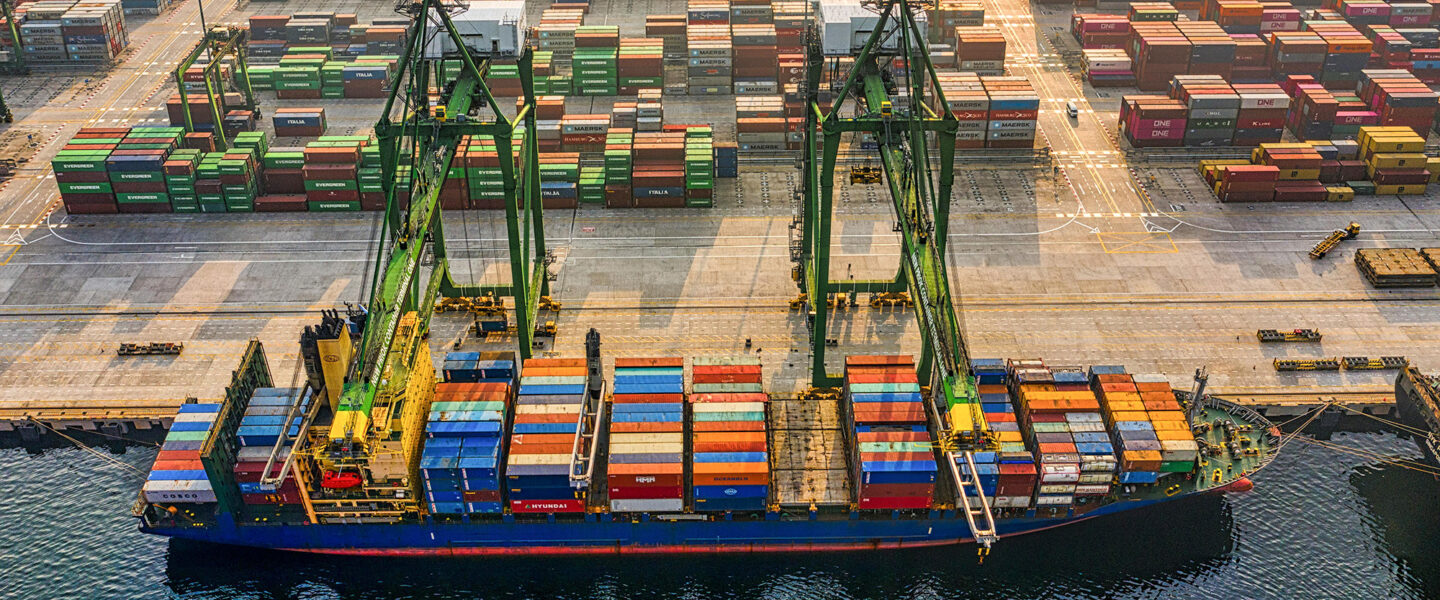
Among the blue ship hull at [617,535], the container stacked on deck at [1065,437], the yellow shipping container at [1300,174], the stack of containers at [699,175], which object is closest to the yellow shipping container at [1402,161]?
the yellow shipping container at [1300,174]

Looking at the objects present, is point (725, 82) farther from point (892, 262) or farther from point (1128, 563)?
point (1128, 563)

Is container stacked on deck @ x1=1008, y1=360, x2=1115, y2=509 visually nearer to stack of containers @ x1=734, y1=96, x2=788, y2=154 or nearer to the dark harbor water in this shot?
the dark harbor water

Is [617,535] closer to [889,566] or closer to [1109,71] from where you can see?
[889,566]

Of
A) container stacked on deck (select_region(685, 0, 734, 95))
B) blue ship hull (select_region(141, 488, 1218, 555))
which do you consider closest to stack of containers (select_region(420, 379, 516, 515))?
blue ship hull (select_region(141, 488, 1218, 555))

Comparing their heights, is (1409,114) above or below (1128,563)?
above

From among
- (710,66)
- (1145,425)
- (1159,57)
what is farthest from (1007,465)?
(1159,57)

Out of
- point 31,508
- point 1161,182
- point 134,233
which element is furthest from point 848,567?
point 134,233

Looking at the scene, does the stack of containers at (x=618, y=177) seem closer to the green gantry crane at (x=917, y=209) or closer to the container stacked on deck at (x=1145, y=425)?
the green gantry crane at (x=917, y=209)
